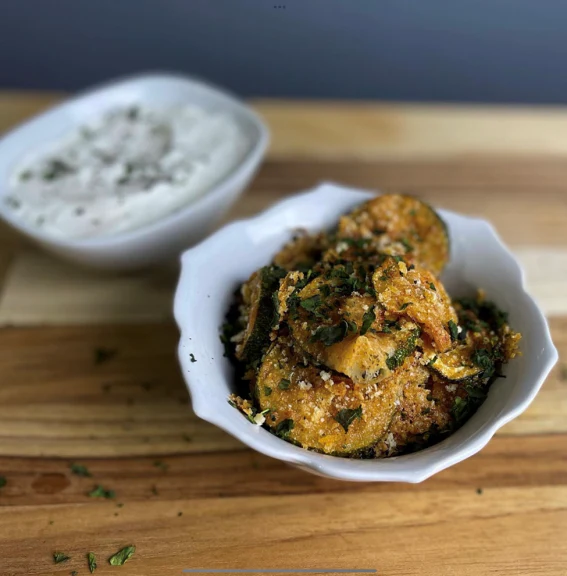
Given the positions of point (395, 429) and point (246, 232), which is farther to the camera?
point (246, 232)

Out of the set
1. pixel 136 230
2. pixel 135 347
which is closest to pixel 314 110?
pixel 136 230

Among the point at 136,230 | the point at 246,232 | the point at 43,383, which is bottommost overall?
the point at 43,383

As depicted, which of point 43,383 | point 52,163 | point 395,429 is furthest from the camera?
point 52,163

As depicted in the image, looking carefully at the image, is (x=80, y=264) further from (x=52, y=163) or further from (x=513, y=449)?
(x=513, y=449)

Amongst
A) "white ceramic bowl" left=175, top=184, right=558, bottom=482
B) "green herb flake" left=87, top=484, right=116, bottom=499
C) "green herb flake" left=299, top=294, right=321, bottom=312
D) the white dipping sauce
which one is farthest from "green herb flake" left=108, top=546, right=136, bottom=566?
the white dipping sauce

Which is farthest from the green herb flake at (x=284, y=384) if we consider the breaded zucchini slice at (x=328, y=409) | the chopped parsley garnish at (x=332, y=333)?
the chopped parsley garnish at (x=332, y=333)

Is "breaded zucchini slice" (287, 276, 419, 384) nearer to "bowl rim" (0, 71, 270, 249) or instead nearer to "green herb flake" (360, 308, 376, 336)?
"green herb flake" (360, 308, 376, 336)

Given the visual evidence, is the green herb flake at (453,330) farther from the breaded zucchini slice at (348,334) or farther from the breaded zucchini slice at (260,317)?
the breaded zucchini slice at (260,317)
